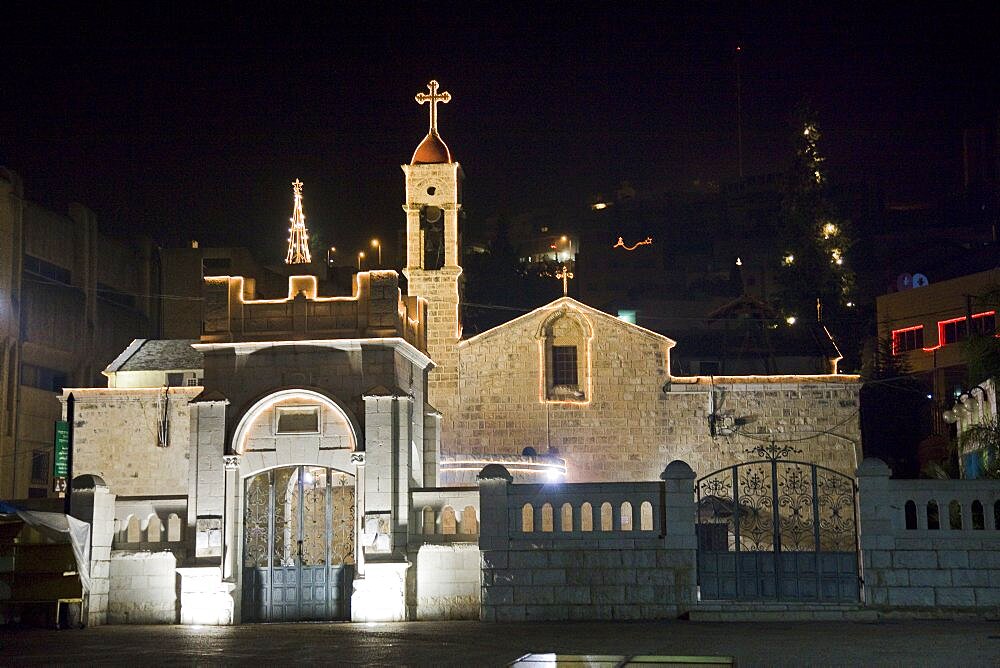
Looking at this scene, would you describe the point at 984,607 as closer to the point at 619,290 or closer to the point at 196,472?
the point at 196,472

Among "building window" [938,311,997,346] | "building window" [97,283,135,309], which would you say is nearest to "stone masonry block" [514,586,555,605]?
"building window" [938,311,997,346]

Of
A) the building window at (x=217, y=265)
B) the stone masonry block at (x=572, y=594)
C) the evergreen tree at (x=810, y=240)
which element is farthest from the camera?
the building window at (x=217, y=265)

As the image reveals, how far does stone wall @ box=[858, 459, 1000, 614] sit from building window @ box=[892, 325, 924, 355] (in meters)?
39.4

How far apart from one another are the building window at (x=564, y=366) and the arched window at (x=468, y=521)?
1923cm

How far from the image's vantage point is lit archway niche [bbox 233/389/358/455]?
21.9 m

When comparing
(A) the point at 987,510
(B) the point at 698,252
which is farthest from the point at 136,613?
(B) the point at 698,252

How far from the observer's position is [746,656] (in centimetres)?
1390

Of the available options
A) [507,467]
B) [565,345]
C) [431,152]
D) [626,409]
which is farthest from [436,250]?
[507,467]

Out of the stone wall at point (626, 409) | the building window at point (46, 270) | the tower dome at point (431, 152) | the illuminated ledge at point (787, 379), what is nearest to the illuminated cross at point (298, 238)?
the tower dome at point (431, 152)

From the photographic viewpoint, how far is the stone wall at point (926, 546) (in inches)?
755

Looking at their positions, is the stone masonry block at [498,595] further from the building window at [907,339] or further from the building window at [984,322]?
the building window at [907,339]

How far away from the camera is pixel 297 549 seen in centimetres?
2211

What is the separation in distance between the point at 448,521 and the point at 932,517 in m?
8.20

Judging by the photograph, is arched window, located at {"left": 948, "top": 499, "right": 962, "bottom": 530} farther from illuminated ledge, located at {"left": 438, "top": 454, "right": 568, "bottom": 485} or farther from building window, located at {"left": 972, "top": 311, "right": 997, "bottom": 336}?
building window, located at {"left": 972, "top": 311, "right": 997, "bottom": 336}
